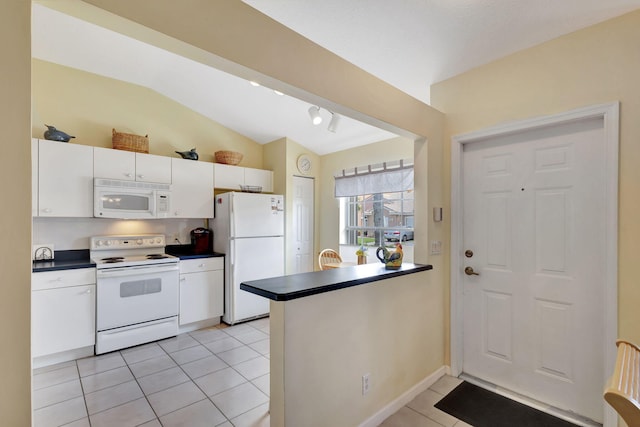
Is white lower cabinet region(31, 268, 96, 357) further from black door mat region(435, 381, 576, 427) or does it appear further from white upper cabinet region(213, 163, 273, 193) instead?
black door mat region(435, 381, 576, 427)

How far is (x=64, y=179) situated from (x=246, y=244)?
79.3 inches

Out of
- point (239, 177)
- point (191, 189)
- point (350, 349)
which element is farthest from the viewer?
point (239, 177)

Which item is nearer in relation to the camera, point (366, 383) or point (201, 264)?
point (366, 383)

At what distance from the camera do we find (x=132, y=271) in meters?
3.20

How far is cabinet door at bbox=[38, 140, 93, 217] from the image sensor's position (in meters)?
2.94

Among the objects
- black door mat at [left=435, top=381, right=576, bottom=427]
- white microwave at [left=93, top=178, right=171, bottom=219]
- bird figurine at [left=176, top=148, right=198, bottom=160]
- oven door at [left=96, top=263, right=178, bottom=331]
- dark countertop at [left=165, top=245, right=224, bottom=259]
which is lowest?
black door mat at [left=435, top=381, right=576, bottom=427]

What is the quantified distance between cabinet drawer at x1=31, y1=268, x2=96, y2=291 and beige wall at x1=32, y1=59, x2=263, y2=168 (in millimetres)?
1481

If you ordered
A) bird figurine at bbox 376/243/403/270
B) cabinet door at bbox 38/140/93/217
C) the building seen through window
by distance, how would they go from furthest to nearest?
the building seen through window → cabinet door at bbox 38/140/93/217 → bird figurine at bbox 376/243/403/270

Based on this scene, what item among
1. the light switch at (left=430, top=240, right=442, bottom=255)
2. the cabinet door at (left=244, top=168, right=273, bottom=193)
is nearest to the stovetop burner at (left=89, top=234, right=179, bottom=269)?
the cabinet door at (left=244, top=168, right=273, bottom=193)

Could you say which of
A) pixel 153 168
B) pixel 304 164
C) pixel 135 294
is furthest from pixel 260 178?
pixel 135 294

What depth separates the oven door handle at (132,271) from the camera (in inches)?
120

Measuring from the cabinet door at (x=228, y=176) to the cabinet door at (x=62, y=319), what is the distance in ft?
6.19

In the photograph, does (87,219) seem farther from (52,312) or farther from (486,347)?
(486,347)

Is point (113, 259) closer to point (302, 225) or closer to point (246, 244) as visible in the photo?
point (246, 244)
